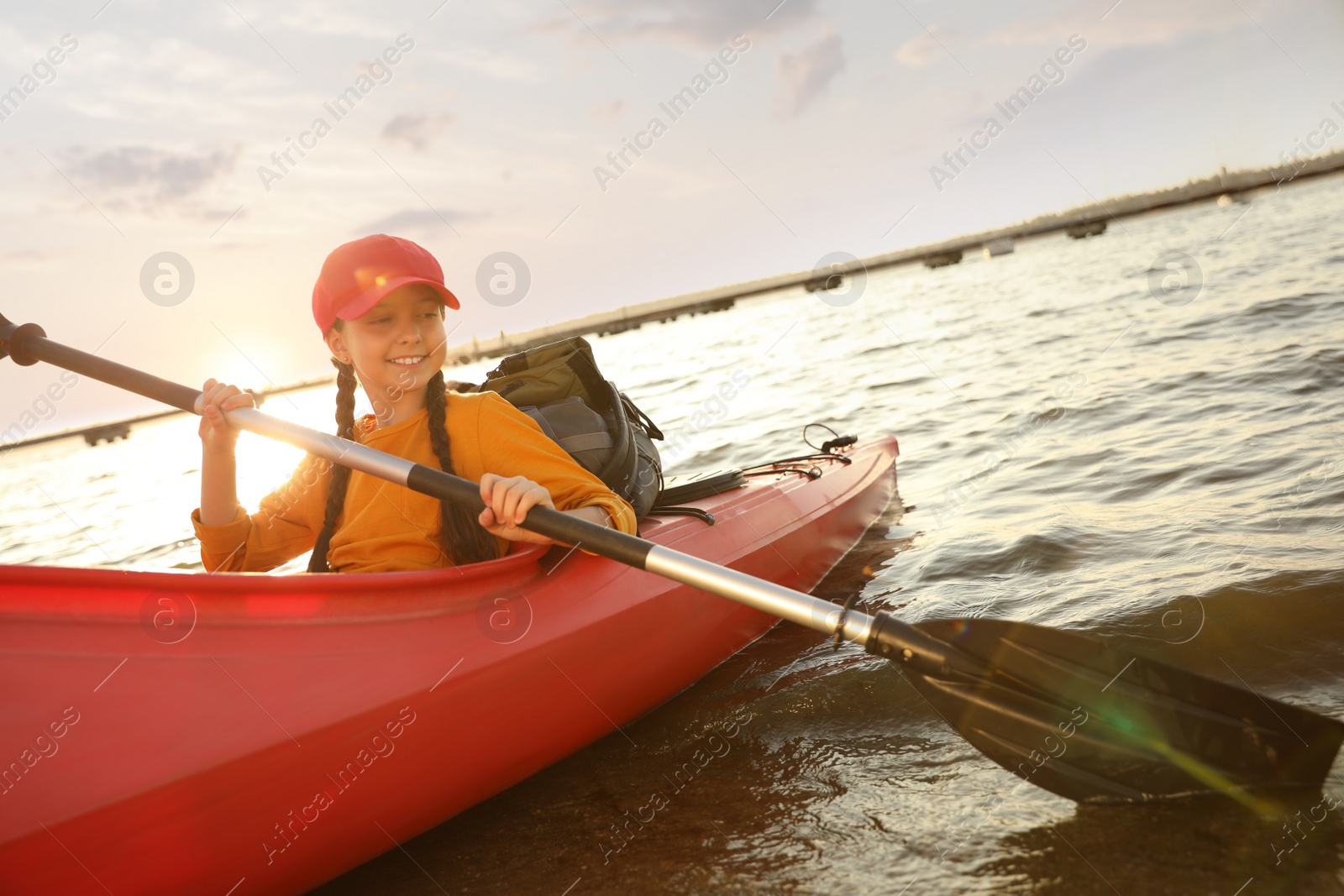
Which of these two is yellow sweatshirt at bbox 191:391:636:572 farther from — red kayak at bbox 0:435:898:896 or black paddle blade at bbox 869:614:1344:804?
black paddle blade at bbox 869:614:1344:804

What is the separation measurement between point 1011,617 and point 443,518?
2348 mm

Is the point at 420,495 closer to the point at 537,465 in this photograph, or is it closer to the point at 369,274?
the point at 537,465

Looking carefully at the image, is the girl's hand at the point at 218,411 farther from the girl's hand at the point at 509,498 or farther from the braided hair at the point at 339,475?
the girl's hand at the point at 509,498

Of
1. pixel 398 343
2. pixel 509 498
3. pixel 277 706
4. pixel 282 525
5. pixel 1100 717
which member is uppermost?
pixel 398 343

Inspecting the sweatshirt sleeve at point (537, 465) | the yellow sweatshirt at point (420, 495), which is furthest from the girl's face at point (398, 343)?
the sweatshirt sleeve at point (537, 465)

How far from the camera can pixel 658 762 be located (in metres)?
2.81

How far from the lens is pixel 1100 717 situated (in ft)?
6.93

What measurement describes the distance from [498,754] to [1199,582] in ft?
8.93

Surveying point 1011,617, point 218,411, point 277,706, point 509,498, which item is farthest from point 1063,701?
point 218,411

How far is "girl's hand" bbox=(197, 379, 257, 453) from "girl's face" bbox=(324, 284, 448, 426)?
1.07 feet

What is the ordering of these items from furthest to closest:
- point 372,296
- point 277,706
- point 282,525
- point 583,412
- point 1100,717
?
1. point 583,412
2. point 282,525
3. point 372,296
4. point 1100,717
5. point 277,706

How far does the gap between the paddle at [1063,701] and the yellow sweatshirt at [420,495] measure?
30 centimetres

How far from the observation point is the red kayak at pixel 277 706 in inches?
65.7

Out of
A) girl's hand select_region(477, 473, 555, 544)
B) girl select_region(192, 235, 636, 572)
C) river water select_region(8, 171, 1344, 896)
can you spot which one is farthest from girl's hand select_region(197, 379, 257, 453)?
river water select_region(8, 171, 1344, 896)
